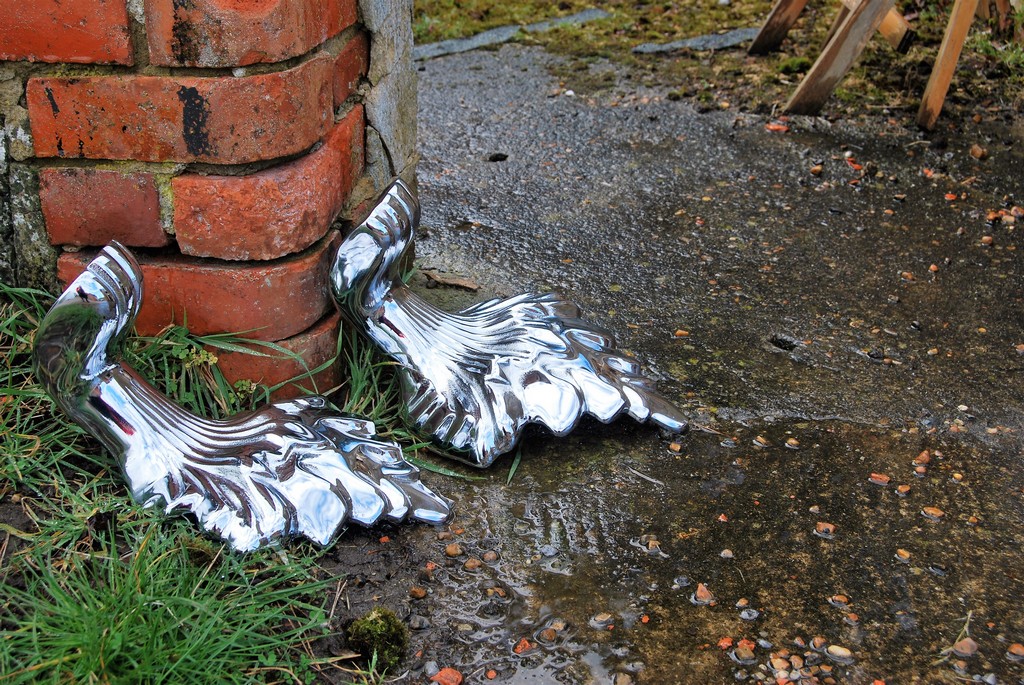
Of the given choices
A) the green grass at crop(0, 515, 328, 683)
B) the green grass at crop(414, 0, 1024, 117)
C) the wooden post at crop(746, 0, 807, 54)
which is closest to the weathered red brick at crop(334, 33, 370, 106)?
the green grass at crop(0, 515, 328, 683)

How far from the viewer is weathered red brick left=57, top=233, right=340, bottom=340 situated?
5.88 ft

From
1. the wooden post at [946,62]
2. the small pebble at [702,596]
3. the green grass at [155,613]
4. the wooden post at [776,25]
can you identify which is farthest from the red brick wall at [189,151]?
the wooden post at [776,25]

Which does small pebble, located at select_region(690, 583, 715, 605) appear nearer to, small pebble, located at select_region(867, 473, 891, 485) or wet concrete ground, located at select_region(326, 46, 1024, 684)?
wet concrete ground, located at select_region(326, 46, 1024, 684)

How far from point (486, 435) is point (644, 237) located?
3.47 ft

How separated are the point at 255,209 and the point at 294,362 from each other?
33cm

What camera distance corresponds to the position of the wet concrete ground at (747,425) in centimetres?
154

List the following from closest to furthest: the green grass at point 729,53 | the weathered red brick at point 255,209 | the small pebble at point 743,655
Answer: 1. the small pebble at point 743,655
2. the weathered red brick at point 255,209
3. the green grass at point 729,53

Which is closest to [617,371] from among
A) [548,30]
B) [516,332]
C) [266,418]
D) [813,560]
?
[516,332]

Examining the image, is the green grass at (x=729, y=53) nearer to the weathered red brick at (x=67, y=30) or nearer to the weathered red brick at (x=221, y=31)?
the weathered red brick at (x=221, y=31)

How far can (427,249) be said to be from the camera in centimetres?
263

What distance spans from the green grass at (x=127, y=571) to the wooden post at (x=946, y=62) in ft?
7.58

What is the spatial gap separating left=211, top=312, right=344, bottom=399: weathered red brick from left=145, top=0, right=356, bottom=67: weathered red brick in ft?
1.75

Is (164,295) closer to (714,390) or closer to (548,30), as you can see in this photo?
(714,390)

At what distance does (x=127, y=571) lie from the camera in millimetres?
1528
